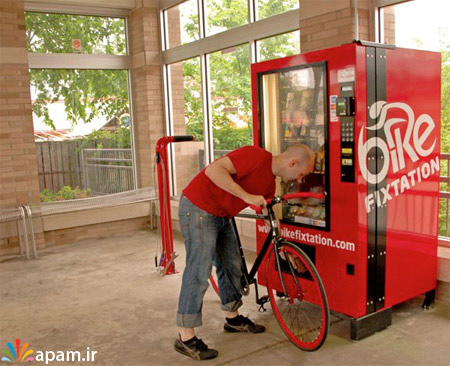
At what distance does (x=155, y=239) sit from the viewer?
22.0 ft

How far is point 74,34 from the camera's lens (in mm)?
7082

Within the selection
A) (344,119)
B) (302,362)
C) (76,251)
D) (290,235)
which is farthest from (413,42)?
(76,251)

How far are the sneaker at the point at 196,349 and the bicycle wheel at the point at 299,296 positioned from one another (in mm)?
533

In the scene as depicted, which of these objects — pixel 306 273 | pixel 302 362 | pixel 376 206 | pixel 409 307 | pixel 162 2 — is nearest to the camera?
pixel 302 362

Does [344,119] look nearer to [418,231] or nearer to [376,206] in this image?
[376,206]

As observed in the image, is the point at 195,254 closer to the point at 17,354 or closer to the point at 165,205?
the point at 17,354

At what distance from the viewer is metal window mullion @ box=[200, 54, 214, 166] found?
21.6ft

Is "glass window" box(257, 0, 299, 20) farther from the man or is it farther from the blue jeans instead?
the blue jeans

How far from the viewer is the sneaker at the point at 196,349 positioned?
10.4 feet

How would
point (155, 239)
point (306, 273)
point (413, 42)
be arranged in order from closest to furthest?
point (306, 273) < point (413, 42) < point (155, 239)

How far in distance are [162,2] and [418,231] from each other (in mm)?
5212

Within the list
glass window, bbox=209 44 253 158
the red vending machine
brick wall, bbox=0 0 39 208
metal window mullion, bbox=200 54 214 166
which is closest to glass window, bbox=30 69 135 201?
brick wall, bbox=0 0 39 208

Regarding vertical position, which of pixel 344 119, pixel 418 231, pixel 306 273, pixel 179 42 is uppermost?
pixel 179 42

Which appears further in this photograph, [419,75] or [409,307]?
[409,307]
